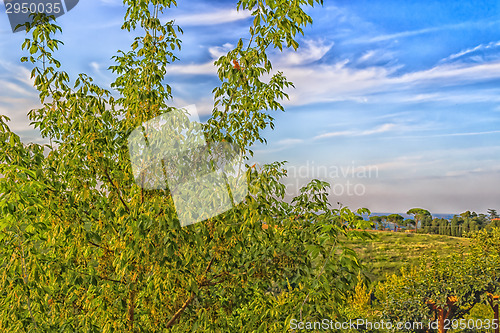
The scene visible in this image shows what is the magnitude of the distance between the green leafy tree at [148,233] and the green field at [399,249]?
2268cm

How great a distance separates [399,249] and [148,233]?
29.9m

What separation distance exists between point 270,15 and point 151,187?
7.47 ft

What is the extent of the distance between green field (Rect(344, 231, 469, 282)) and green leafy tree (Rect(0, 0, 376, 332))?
2268 cm

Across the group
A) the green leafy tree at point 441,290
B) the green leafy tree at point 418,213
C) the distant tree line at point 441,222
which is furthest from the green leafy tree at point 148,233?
the green leafy tree at point 418,213

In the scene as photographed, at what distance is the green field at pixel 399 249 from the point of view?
26.1 metres

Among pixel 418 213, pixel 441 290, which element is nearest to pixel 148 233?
pixel 441 290

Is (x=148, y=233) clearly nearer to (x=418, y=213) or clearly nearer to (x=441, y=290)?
(x=441, y=290)

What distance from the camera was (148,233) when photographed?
3379mm

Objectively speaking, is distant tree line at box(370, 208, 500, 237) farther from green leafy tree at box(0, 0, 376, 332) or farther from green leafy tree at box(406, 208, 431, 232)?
green leafy tree at box(0, 0, 376, 332)

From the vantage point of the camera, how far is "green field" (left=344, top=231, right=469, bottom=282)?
85.6 ft

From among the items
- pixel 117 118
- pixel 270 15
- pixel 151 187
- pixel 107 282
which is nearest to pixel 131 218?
pixel 151 187

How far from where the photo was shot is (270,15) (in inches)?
165

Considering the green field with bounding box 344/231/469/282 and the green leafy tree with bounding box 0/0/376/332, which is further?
the green field with bounding box 344/231/469/282

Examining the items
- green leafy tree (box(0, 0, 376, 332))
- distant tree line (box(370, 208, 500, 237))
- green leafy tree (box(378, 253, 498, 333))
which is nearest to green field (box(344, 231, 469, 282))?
distant tree line (box(370, 208, 500, 237))
